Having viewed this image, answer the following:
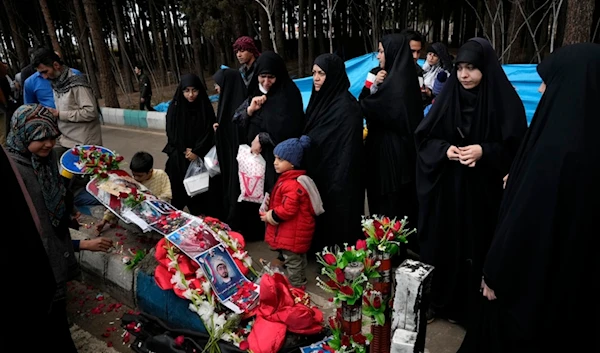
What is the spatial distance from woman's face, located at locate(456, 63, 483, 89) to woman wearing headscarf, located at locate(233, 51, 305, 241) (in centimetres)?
148

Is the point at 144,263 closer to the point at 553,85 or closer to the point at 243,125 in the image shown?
the point at 243,125

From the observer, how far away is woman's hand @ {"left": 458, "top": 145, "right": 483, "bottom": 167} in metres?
2.48

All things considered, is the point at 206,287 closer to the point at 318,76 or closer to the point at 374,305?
the point at 374,305

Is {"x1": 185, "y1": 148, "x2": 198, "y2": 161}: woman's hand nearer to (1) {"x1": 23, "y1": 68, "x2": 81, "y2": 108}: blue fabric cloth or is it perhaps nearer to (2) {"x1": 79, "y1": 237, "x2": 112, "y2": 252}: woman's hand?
(2) {"x1": 79, "y1": 237, "x2": 112, "y2": 252}: woman's hand

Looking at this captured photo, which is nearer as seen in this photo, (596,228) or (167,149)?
(596,228)

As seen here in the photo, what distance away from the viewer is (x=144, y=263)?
10.1 feet

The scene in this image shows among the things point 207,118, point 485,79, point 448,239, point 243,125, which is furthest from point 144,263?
point 485,79

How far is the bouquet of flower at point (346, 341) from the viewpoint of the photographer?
6.83 feet

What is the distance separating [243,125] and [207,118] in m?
0.66

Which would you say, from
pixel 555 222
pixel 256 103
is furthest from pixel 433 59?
pixel 555 222

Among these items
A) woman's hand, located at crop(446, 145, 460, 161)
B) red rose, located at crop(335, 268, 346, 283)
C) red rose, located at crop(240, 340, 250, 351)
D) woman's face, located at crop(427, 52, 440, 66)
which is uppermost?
woman's face, located at crop(427, 52, 440, 66)

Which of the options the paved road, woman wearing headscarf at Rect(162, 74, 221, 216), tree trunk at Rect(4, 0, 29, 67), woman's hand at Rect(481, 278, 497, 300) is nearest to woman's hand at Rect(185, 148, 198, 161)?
woman wearing headscarf at Rect(162, 74, 221, 216)

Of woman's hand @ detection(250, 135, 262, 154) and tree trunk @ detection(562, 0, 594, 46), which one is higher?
tree trunk @ detection(562, 0, 594, 46)

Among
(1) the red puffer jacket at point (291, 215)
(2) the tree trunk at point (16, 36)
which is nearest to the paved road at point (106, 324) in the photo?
(1) the red puffer jacket at point (291, 215)
